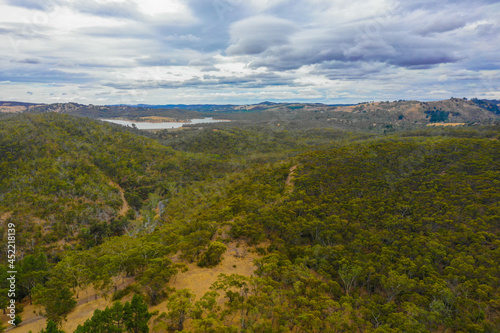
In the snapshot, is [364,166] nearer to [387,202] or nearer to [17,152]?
[387,202]

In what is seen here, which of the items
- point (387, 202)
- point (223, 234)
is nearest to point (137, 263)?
point (223, 234)

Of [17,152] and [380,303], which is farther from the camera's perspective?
[17,152]

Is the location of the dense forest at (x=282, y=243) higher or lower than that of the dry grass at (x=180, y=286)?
higher

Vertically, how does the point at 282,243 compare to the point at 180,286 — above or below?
above

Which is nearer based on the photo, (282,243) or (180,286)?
(180,286)

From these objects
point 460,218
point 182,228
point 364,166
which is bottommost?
point 182,228

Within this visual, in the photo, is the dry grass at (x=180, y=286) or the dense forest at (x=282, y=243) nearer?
the dense forest at (x=282, y=243)

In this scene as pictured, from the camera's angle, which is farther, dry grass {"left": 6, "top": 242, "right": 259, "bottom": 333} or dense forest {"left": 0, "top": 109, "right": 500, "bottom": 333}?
dry grass {"left": 6, "top": 242, "right": 259, "bottom": 333}

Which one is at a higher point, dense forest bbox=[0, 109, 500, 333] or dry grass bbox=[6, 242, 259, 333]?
dense forest bbox=[0, 109, 500, 333]
